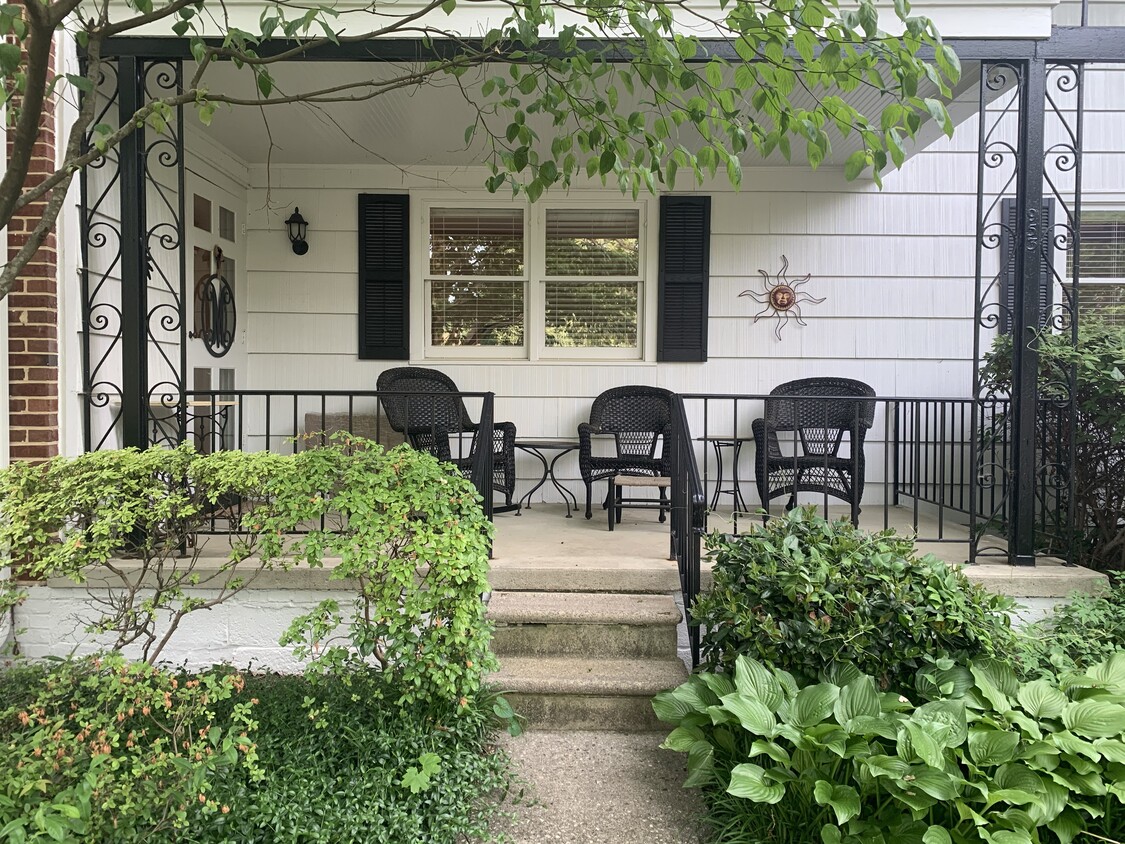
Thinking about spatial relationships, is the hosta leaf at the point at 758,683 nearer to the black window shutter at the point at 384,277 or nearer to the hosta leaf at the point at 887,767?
the hosta leaf at the point at 887,767

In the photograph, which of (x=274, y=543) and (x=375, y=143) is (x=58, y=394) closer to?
(x=274, y=543)

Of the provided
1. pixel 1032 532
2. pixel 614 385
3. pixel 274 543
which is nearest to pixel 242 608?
pixel 274 543

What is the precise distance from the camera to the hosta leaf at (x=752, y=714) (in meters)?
2.22

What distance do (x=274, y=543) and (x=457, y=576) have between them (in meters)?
0.71

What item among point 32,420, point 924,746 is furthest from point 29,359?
point 924,746

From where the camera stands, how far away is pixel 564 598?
327 cm

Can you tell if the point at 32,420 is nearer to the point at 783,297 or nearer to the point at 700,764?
the point at 700,764

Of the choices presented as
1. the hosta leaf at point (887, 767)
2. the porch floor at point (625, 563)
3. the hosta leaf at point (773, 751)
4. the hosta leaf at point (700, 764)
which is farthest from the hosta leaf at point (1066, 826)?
the porch floor at point (625, 563)

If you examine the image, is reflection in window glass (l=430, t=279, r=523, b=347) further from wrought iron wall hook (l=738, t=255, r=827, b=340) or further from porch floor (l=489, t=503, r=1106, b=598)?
wrought iron wall hook (l=738, t=255, r=827, b=340)

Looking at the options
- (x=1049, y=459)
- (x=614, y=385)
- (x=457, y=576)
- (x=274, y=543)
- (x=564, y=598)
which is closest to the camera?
(x=457, y=576)

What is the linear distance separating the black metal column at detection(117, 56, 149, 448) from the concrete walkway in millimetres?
2268

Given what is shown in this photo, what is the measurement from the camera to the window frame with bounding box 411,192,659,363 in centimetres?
548

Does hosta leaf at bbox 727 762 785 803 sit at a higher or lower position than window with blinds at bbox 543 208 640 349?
lower

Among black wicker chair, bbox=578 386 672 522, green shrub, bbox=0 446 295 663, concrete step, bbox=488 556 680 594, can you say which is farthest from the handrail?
green shrub, bbox=0 446 295 663
